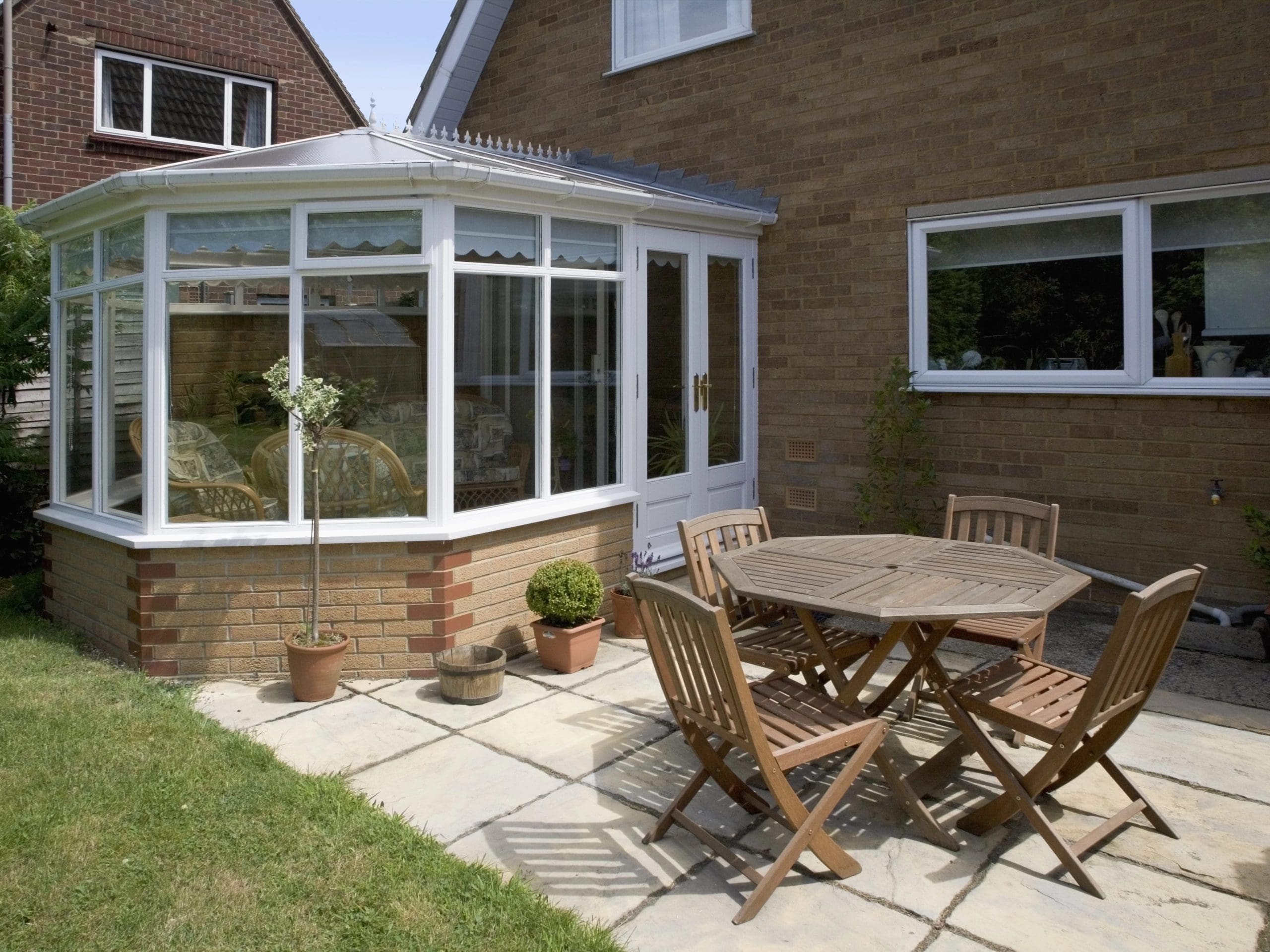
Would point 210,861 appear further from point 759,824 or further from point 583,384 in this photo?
point 583,384

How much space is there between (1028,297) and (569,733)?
14.7ft

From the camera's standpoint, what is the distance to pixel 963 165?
719cm

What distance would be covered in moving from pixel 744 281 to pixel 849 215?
976mm

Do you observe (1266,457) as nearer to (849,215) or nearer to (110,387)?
(849,215)

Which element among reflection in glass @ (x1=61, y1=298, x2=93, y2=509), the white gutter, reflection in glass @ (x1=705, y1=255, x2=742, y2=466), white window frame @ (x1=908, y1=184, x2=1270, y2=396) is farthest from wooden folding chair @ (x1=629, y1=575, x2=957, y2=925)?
reflection in glass @ (x1=61, y1=298, x2=93, y2=509)

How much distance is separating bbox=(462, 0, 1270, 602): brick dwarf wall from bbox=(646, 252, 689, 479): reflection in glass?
3.09 ft

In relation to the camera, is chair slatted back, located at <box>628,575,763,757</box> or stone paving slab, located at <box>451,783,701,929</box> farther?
stone paving slab, located at <box>451,783,701,929</box>

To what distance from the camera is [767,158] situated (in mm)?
8312

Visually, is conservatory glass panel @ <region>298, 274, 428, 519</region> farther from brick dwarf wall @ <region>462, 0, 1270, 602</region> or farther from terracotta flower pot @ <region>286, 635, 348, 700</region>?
brick dwarf wall @ <region>462, 0, 1270, 602</region>

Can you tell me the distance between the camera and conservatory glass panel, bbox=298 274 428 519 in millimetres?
5742

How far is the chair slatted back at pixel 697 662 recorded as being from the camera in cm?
319

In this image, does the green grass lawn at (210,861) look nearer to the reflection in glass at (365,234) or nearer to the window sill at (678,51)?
the reflection in glass at (365,234)

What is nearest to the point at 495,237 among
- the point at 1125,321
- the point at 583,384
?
the point at 583,384

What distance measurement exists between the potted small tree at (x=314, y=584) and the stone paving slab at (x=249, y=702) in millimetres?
64
